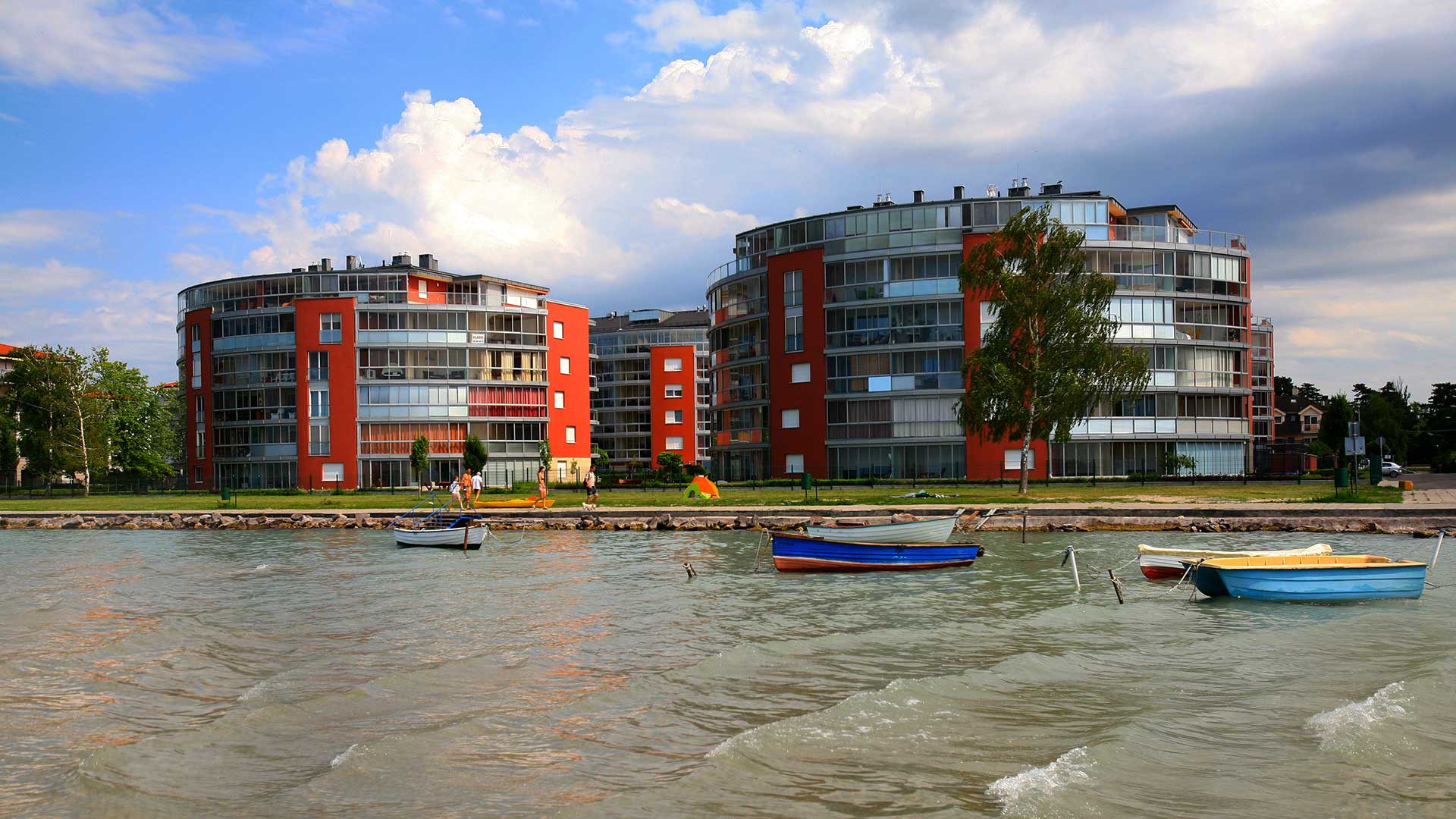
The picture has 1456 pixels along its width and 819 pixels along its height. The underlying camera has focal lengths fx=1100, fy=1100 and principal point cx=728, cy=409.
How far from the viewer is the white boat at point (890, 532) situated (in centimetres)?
3556

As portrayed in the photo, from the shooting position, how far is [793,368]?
3455 inches

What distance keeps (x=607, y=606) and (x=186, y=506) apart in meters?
55.3

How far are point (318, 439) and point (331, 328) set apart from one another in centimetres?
1030

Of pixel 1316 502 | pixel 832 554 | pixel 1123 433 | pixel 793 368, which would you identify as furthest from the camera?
pixel 793 368

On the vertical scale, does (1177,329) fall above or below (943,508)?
above

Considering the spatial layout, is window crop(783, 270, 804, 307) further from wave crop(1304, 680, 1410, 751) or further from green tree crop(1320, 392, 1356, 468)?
wave crop(1304, 680, 1410, 751)

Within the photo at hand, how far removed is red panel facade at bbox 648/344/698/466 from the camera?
135m

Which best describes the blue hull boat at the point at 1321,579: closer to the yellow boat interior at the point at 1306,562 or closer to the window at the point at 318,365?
the yellow boat interior at the point at 1306,562

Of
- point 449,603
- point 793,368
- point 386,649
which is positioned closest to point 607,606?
point 449,603

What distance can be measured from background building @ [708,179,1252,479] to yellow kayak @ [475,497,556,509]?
26.7 metres

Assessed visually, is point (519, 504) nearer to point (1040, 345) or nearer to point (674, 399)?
point (1040, 345)

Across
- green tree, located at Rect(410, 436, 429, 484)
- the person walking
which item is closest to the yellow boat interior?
the person walking

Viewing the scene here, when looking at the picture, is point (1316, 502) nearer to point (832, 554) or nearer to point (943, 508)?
point (943, 508)

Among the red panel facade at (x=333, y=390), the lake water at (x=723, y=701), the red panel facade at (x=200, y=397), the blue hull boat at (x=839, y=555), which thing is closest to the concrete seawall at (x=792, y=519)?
the blue hull boat at (x=839, y=555)
